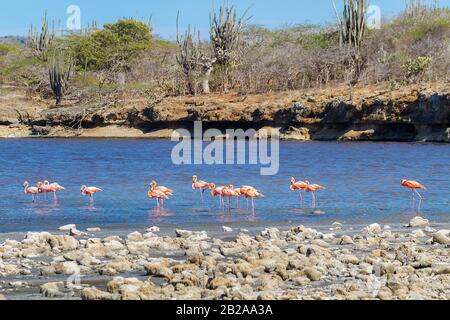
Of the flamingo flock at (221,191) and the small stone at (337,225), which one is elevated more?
the flamingo flock at (221,191)

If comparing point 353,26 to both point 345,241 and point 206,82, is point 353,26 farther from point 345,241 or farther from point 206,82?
point 345,241

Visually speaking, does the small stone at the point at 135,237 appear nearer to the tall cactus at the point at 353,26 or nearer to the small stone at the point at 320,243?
the small stone at the point at 320,243

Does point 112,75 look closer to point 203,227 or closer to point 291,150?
point 291,150

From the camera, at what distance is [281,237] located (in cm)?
1257

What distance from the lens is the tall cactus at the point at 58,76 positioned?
2002 inches

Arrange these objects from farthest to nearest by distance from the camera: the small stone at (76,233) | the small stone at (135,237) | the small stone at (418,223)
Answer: the small stone at (418,223)
the small stone at (76,233)
the small stone at (135,237)

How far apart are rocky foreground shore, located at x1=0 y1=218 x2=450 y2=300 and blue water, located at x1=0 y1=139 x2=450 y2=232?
8.77ft

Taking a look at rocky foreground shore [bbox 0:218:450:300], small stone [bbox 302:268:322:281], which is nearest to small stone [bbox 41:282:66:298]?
rocky foreground shore [bbox 0:218:450:300]

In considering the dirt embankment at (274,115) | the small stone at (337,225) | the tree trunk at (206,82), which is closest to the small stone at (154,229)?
the small stone at (337,225)

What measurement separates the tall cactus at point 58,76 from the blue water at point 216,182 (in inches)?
503

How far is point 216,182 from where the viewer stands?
23.0m

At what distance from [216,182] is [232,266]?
13413 millimetres

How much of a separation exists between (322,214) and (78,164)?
14285 millimetres
